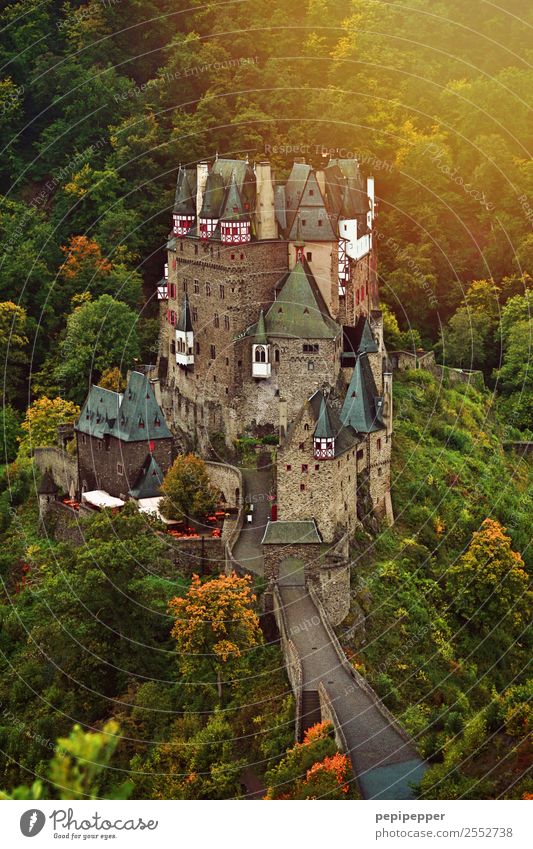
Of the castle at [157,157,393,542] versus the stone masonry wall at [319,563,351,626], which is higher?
the castle at [157,157,393,542]

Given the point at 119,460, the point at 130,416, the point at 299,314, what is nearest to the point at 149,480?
the point at 119,460

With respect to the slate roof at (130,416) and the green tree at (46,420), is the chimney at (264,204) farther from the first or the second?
the green tree at (46,420)

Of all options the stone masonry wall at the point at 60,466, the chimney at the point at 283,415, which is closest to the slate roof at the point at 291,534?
the chimney at the point at 283,415

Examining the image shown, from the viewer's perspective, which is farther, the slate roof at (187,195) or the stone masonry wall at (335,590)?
the slate roof at (187,195)

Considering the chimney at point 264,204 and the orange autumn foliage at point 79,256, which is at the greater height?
the chimney at point 264,204

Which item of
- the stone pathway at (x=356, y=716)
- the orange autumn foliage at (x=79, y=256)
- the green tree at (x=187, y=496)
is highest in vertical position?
the orange autumn foliage at (x=79, y=256)

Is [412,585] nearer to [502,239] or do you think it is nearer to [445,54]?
[502,239]

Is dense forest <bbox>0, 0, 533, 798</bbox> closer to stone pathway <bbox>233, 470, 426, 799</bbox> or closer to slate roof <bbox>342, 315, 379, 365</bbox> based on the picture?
stone pathway <bbox>233, 470, 426, 799</bbox>

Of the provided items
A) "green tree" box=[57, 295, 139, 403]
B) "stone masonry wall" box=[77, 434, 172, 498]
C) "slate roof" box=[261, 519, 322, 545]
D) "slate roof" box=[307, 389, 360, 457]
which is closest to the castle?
"slate roof" box=[307, 389, 360, 457]
